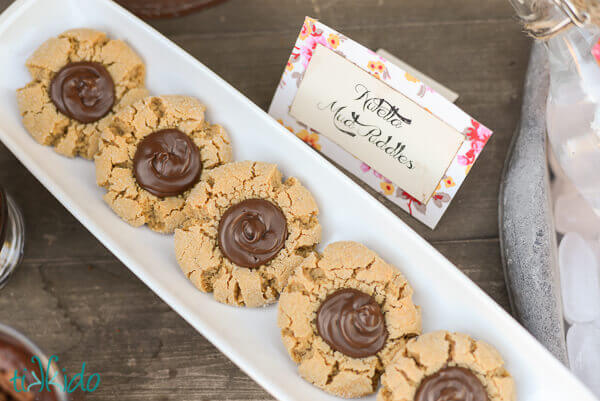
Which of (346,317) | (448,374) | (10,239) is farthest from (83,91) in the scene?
(448,374)

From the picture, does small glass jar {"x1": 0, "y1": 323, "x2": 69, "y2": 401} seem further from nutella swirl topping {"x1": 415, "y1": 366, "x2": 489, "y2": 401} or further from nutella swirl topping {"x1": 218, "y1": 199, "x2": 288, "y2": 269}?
nutella swirl topping {"x1": 415, "y1": 366, "x2": 489, "y2": 401}

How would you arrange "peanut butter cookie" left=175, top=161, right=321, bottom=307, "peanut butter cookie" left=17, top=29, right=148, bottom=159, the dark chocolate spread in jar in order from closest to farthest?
the dark chocolate spread in jar, "peanut butter cookie" left=175, top=161, right=321, bottom=307, "peanut butter cookie" left=17, top=29, right=148, bottom=159

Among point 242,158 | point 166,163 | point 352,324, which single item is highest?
point 242,158

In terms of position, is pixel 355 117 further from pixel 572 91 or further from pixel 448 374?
pixel 448 374

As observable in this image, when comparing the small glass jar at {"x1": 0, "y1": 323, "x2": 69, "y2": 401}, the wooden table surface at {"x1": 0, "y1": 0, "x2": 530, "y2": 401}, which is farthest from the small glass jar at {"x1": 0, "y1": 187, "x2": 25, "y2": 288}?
the small glass jar at {"x1": 0, "y1": 323, "x2": 69, "y2": 401}

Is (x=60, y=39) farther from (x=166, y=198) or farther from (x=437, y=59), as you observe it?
(x=437, y=59)

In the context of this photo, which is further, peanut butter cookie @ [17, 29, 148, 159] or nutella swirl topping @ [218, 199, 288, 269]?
peanut butter cookie @ [17, 29, 148, 159]
